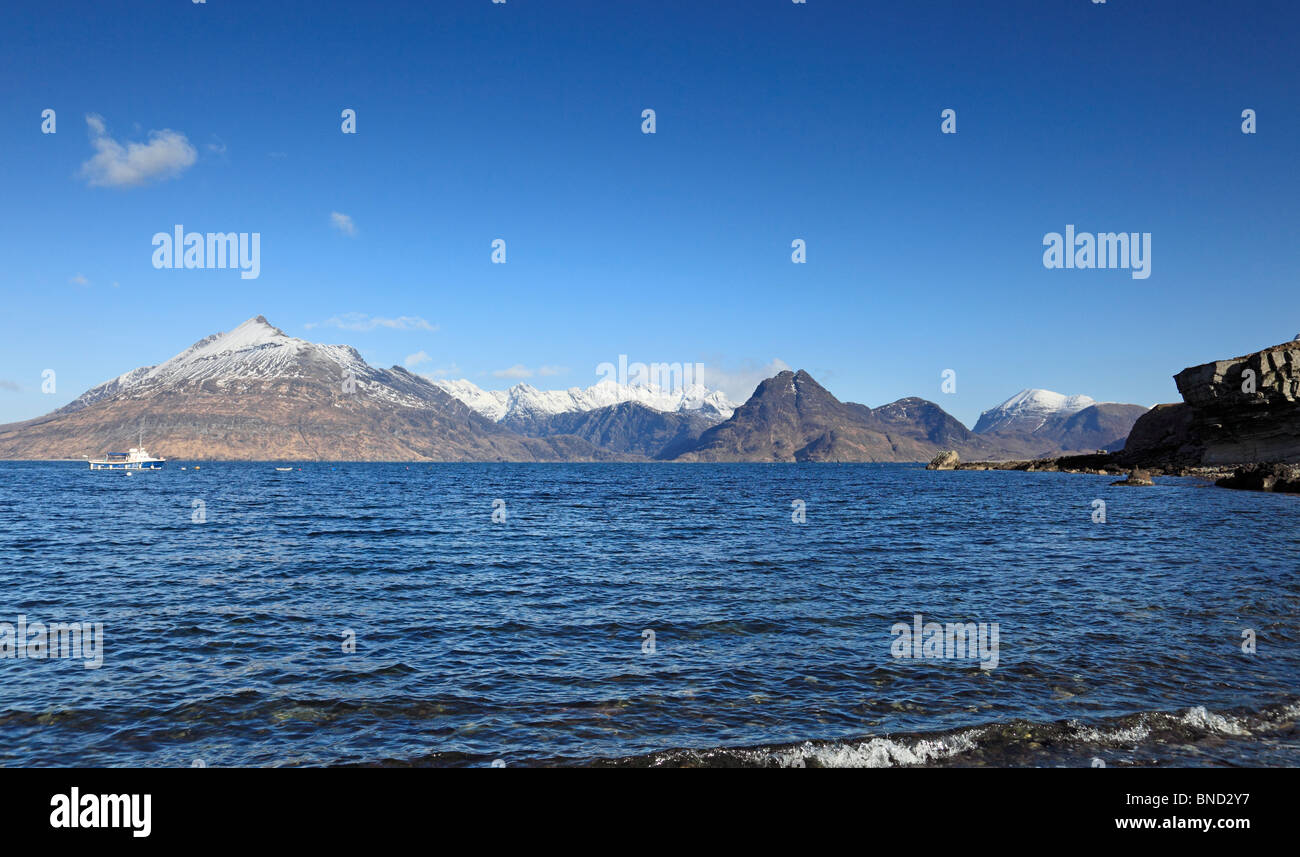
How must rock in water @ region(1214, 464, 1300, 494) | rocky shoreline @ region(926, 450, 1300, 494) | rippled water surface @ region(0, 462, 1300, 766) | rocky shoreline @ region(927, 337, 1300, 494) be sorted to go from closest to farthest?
rippled water surface @ region(0, 462, 1300, 766) → rock in water @ region(1214, 464, 1300, 494) → rocky shoreline @ region(926, 450, 1300, 494) → rocky shoreline @ region(927, 337, 1300, 494)

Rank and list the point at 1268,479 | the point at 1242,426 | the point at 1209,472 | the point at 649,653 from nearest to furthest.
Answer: the point at 649,653 < the point at 1268,479 < the point at 1242,426 < the point at 1209,472

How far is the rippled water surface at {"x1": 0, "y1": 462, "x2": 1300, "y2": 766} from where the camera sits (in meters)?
12.8

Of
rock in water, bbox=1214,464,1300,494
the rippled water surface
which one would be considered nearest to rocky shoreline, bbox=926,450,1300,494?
rock in water, bbox=1214,464,1300,494

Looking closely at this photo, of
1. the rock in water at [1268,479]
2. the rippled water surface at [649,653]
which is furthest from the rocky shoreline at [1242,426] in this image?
the rippled water surface at [649,653]

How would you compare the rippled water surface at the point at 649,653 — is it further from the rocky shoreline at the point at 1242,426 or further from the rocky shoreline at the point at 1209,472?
the rocky shoreline at the point at 1242,426

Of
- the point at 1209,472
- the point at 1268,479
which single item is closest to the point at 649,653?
the point at 1268,479

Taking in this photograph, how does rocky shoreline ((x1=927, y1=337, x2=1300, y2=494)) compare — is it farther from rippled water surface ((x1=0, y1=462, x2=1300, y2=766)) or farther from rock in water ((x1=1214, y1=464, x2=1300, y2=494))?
rippled water surface ((x1=0, y1=462, x2=1300, y2=766))

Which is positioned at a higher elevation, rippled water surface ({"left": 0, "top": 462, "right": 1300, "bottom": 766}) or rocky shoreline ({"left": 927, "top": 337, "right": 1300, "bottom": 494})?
rocky shoreline ({"left": 927, "top": 337, "right": 1300, "bottom": 494})

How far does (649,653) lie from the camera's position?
733 inches

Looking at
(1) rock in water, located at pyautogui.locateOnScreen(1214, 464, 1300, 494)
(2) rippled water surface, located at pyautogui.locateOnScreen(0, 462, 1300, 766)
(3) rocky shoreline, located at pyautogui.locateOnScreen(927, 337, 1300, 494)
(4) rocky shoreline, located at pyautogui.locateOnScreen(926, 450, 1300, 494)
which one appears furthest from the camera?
(3) rocky shoreline, located at pyautogui.locateOnScreen(927, 337, 1300, 494)

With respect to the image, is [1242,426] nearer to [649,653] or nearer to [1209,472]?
[1209,472]

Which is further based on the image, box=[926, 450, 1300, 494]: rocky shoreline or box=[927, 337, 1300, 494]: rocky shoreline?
box=[927, 337, 1300, 494]: rocky shoreline

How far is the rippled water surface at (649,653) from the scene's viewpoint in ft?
41.8
